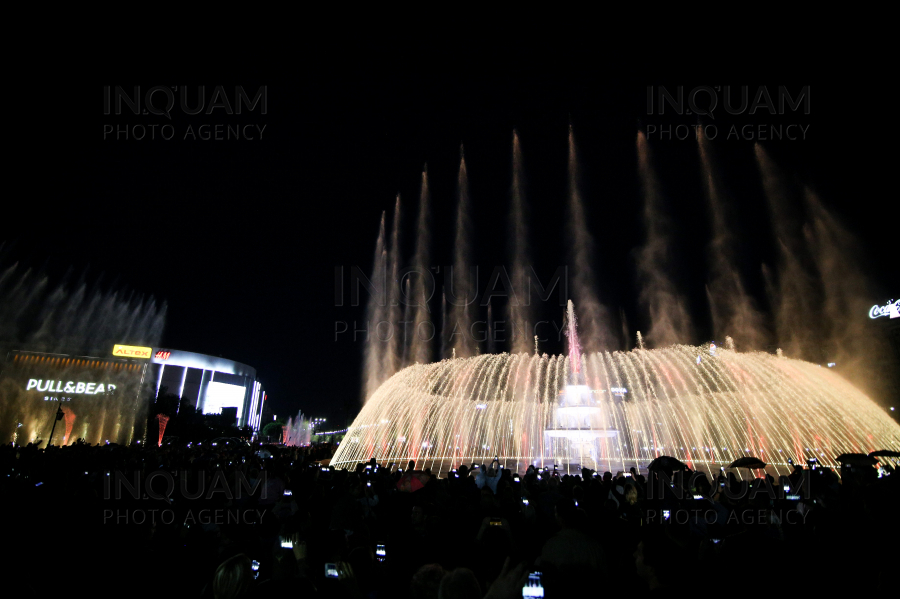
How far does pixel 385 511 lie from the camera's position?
869 cm

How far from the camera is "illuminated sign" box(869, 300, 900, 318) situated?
66.4 m

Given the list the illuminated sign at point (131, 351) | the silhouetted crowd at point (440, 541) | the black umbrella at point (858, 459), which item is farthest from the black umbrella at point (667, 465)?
the illuminated sign at point (131, 351)

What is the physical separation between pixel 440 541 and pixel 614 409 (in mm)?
33177

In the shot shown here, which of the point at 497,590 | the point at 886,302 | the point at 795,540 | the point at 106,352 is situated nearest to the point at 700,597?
the point at 497,590

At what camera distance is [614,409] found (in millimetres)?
34781

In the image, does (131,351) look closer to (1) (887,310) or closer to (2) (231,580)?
(2) (231,580)

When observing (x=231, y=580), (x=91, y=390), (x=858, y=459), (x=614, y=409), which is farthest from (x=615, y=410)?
(x=91, y=390)

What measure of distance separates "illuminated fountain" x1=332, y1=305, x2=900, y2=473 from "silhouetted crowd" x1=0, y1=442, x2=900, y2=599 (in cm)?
1720

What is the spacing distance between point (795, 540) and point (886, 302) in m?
88.3

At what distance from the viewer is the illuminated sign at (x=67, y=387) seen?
75.0 meters

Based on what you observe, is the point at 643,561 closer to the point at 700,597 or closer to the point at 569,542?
the point at 700,597

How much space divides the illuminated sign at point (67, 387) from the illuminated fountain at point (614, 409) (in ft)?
242

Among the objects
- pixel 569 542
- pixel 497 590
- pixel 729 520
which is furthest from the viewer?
pixel 729 520

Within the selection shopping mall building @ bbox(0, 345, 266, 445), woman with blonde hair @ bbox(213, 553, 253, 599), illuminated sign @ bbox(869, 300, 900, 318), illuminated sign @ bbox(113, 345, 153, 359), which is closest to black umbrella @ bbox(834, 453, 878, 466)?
woman with blonde hair @ bbox(213, 553, 253, 599)
